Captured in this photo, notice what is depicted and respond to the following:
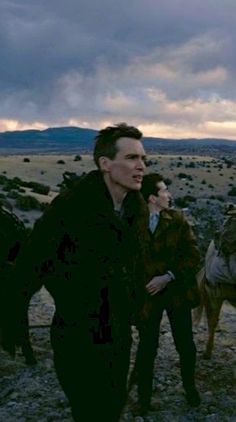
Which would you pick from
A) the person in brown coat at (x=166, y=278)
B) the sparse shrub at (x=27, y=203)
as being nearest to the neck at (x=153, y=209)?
the person in brown coat at (x=166, y=278)

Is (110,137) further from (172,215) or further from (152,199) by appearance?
(172,215)

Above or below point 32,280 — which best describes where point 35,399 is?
below

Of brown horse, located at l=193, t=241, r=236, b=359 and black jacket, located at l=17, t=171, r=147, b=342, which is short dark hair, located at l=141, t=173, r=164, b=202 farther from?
black jacket, located at l=17, t=171, r=147, b=342

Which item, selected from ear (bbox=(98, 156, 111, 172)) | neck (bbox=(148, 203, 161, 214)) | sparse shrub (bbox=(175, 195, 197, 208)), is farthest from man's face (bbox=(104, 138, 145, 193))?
sparse shrub (bbox=(175, 195, 197, 208))

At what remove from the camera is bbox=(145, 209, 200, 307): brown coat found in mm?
5191

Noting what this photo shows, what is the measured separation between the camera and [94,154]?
11.5 feet

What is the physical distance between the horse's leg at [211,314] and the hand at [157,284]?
1469 mm

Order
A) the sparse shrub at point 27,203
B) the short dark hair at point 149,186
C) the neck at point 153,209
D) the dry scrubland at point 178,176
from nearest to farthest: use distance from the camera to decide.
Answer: the short dark hair at point 149,186 → the neck at point 153,209 → the sparse shrub at point 27,203 → the dry scrubland at point 178,176

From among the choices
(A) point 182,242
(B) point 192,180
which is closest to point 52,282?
(A) point 182,242

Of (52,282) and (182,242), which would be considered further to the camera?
(182,242)

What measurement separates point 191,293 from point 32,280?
2.21 m

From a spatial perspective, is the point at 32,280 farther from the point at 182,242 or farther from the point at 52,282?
the point at 182,242

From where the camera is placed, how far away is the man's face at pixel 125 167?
3387 mm

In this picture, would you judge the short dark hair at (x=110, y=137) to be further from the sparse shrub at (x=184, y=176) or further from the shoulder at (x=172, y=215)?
the sparse shrub at (x=184, y=176)
